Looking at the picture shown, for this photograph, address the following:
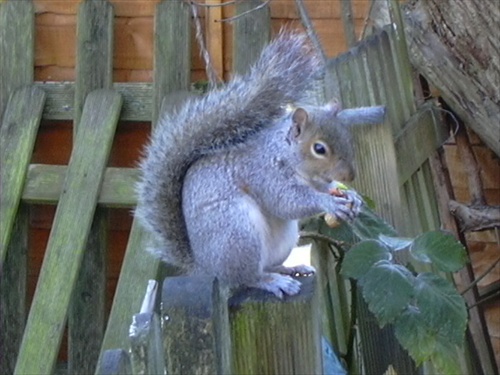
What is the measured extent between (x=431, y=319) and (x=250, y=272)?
245 mm

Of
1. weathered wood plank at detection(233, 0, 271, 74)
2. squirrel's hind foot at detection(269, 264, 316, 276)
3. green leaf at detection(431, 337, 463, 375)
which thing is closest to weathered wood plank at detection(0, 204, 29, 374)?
weathered wood plank at detection(233, 0, 271, 74)

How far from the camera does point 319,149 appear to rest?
4.57ft

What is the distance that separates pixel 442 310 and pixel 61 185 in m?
1.34

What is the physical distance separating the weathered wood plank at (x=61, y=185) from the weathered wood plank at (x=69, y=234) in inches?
1.0

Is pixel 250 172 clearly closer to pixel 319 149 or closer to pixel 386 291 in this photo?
pixel 319 149

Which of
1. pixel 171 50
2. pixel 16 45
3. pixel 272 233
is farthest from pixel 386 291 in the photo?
pixel 16 45

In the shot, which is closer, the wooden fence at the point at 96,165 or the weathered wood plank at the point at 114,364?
the weathered wood plank at the point at 114,364

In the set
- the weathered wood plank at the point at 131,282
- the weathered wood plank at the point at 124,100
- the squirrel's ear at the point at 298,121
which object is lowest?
the squirrel's ear at the point at 298,121

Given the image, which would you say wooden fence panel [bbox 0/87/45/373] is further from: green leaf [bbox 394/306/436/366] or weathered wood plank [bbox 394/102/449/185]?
green leaf [bbox 394/306/436/366]

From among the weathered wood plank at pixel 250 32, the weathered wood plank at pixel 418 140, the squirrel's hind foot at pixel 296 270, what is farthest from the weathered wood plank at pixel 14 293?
the squirrel's hind foot at pixel 296 270

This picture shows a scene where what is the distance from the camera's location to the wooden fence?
1886mm

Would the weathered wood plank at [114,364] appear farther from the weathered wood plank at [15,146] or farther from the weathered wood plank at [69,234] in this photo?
the weathered wood plank at [15,146]

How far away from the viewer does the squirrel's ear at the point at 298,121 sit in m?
1.37

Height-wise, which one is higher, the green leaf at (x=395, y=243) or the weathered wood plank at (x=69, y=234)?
the weathered wood plank at (x=69, y=234)
